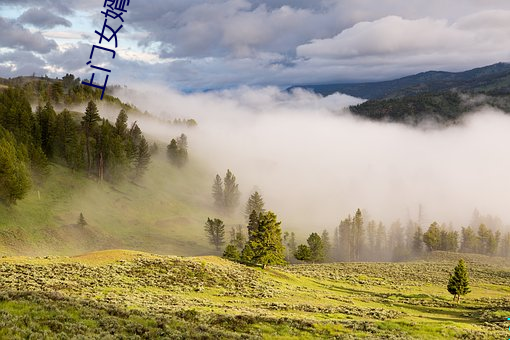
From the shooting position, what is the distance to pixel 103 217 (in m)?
120

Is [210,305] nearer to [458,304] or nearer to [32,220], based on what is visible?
[458,304]

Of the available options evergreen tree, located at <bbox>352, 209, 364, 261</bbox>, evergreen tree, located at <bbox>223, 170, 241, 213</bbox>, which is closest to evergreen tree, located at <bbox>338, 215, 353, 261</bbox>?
evergreen tree, located at <bbox>352, 209, 364, 261</bbox>

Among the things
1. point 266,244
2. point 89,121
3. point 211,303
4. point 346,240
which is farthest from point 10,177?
point 346,240

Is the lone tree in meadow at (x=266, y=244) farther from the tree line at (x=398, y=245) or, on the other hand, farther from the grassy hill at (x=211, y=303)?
the tree line at (x=398, y=245)

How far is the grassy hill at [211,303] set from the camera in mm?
23469

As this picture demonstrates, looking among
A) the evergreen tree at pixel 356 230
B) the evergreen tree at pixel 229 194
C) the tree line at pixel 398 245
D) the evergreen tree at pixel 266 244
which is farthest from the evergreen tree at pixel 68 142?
the evergreen tree at pixel 356 230

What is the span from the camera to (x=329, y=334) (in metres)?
27.5

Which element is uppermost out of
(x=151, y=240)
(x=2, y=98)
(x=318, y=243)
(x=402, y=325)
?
(x=2, y=98)

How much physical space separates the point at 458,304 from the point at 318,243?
6272 centimetres

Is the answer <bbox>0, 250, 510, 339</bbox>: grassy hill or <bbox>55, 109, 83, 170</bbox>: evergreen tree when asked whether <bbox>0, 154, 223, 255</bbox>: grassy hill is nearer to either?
<bbox>55, 109, 83, 170</bbox>: evergreen tree

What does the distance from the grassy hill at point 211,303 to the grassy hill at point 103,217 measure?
4246 centimetres

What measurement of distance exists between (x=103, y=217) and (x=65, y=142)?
34641 millimetres

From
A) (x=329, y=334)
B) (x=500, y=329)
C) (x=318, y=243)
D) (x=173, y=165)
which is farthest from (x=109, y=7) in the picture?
(x=173, y=165)

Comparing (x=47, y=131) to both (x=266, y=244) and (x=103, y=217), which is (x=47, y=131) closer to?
(x=103, y=217)
